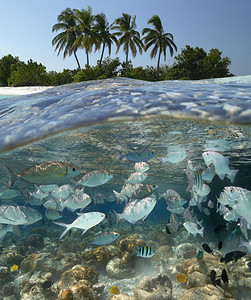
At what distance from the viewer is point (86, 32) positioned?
5581cm

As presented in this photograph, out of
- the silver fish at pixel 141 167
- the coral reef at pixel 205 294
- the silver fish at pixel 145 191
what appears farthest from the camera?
the silver fish at pixel 141 167

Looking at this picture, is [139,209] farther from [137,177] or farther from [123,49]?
[123,49]

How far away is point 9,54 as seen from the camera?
57344 millimetres

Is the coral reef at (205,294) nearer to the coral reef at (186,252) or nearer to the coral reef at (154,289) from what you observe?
the coral reef at (154,289)

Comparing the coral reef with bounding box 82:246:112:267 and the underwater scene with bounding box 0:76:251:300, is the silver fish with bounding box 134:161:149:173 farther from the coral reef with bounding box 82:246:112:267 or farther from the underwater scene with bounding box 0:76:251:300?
the coral reef with bounding box 82:246:112:267

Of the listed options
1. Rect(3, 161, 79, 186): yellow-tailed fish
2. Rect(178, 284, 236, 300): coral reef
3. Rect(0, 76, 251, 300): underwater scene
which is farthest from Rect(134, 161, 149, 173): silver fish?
Rect(178, 284, 236, 300): coral reef

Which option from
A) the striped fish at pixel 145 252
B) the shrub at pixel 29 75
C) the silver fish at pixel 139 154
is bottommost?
the striped fish at pixel 145 252

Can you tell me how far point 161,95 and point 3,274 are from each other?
10.2 meters

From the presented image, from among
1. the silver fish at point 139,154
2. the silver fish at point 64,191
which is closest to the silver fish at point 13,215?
the silver fish at point 64,191

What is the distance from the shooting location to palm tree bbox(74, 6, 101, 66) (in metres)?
54.5

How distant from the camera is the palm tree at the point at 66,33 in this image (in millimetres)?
59156

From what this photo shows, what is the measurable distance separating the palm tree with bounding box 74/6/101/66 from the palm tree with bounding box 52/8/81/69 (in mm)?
1925

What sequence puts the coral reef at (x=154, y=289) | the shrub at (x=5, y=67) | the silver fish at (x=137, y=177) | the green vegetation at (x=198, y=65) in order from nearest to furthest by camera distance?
1. the silver fish at (x=137, y=177)
2. the coral reef at (x=154, y=289)
3. the green vegetation at (x=198, y=65)
4. the shrub at (x=5, y=67)

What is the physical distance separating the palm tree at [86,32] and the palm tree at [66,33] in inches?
75.8
